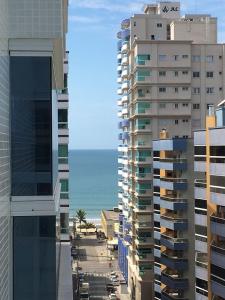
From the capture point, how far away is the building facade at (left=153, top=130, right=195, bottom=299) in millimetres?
37575

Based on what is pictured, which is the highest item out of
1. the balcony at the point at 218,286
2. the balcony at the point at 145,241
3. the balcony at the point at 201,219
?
the balcony at the point at 201,219

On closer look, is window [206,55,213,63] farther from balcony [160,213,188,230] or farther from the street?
the street

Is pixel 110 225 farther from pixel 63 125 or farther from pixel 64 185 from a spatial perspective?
pixel 64 185

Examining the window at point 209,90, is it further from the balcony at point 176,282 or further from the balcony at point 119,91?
the balcony at point 176,282

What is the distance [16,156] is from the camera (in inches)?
497

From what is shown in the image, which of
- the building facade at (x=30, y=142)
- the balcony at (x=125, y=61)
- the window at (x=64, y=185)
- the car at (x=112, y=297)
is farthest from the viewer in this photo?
the balcony at (x=125, y=61)

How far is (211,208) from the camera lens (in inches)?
1158

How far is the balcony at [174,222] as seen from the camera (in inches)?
1484

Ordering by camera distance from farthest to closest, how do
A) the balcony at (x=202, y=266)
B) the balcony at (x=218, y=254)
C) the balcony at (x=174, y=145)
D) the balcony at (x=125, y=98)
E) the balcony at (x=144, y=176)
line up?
the balcony at (x=125, y=98) < the balcony at (x=144, y=176) < the balcony at (x=174, y=145) < the balcony at (x=202, y=266) < the balcony at (x=218, y=254)

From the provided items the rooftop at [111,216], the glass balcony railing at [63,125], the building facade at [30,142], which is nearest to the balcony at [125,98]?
the glass balcony railing at [63,125]

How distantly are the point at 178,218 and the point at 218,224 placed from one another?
9994 mm

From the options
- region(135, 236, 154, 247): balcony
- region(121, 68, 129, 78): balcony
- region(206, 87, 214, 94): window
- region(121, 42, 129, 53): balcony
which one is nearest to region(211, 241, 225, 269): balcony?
region(135, 236, 154, 247): balcony

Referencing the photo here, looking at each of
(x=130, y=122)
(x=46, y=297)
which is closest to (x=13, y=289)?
(x=46, y=297)

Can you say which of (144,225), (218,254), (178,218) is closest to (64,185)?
(178,218)
